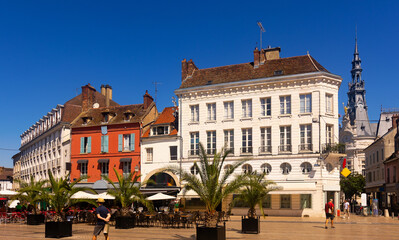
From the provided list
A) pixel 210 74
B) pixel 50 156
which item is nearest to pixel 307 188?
pixel 210 74

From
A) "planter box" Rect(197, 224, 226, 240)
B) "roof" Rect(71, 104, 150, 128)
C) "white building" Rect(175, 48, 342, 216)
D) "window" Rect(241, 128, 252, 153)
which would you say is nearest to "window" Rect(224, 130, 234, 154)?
"white building" Rect(175, 48, 342, 216)

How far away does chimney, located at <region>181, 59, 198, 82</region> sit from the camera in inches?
1624

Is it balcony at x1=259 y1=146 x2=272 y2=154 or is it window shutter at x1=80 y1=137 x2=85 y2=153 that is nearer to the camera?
balcony at x1=259 y1=146 x2=272 y2=154

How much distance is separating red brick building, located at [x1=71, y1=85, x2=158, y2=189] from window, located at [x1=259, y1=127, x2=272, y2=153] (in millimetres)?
11585

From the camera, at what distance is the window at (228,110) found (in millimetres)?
37625

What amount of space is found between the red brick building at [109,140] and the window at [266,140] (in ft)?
38.0

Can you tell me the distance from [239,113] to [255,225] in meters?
18.0

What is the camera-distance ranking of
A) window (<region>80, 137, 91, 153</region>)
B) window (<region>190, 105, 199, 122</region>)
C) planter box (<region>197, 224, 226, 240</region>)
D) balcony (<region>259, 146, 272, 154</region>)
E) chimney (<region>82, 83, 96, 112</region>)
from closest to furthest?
planter box (<region>197, 224, 226, 240</region>), balcony (<region>259, 146, 272, 154</region>), window (<region>190, 105, 199, 122</region>), window (<region>80, 137, 91, 153</region>), chimney (<region>82, 83, 96, 112</region>)

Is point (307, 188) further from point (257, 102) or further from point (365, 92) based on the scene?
point (365, 92)

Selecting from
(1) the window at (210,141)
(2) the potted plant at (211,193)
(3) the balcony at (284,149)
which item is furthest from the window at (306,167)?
(2) the potted plant at (211,193)

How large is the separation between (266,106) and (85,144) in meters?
18.6

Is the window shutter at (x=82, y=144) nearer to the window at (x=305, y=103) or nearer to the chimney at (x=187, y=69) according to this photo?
the chimney at (x=187, y=69)

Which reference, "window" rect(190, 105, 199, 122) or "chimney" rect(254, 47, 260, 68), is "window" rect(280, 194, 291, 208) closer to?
"window" rect(190, 105, 199, 122)

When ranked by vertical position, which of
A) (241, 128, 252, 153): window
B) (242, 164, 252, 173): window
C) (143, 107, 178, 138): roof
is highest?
(143, 107, 178, 138): roof
